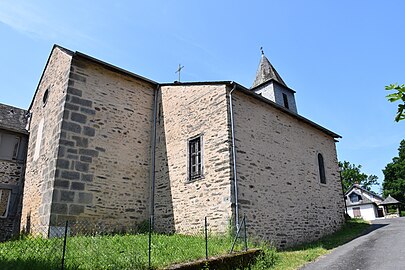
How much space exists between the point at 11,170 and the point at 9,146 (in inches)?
45.7

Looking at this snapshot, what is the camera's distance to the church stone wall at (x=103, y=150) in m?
10.5

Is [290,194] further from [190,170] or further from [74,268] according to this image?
[74,268]

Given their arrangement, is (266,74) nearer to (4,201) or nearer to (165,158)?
(165,158)

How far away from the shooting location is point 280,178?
12172mm

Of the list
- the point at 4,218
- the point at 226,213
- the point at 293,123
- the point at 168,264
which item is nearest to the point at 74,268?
the point at 168,264

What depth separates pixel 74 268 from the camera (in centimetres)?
545

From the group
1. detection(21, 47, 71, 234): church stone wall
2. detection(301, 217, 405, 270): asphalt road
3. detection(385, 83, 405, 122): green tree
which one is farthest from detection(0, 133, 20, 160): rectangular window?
detection(385, 83, 405, 122): green tree

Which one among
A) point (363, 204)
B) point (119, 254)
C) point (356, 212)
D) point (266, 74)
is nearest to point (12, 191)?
point (119, 254)

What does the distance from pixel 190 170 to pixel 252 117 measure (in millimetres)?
3092

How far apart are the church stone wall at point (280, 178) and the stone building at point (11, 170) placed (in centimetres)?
991

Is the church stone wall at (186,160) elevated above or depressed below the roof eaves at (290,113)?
below

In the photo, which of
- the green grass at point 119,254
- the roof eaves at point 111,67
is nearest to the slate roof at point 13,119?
the roof eaves at point 111,67

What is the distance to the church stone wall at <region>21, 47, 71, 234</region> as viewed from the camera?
34.6 ft

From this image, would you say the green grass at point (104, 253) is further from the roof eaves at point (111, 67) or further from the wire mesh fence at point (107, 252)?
the roof eaves at point (111, 67)
